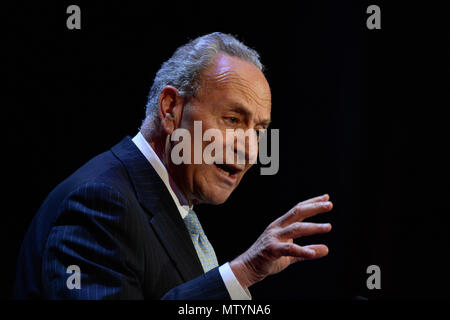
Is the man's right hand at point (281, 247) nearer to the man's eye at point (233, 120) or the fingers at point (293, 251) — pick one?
the fingers at point (293, 251)

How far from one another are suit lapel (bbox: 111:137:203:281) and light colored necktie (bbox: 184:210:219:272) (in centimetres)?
16

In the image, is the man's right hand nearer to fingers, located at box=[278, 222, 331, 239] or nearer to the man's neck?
fingers, located at box=[278, 222, 331, 239]

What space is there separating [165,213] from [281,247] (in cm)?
50

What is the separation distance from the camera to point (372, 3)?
7.39ft

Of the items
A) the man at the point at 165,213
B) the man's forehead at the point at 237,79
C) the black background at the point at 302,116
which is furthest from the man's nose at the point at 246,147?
the black background at the point at 302,116

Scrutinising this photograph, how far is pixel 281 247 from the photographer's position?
42.4 inches

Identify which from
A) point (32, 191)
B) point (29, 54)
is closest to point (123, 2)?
point (29, 54)

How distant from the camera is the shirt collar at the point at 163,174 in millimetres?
1547

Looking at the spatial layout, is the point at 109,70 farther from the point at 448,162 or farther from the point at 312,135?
the point at 448,162

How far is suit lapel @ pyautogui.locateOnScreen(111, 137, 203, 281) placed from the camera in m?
1.37

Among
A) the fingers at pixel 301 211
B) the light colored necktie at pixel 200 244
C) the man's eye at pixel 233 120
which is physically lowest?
the light colored necktie at pixel 200 244

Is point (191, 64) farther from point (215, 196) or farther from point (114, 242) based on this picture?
point (114, 242)

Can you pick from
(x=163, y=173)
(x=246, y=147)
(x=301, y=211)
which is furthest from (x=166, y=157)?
(x=301, y=211)

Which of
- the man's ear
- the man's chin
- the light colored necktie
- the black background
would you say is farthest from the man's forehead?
the black background
